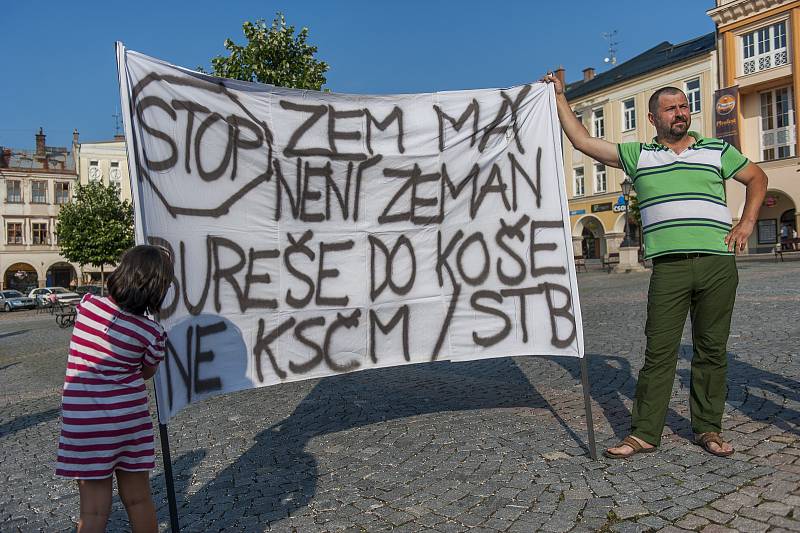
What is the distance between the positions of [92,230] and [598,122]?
3514cm

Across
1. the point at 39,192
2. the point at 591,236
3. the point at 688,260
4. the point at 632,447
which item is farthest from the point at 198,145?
the point at 39,192

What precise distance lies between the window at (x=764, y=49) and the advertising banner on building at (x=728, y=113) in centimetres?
154

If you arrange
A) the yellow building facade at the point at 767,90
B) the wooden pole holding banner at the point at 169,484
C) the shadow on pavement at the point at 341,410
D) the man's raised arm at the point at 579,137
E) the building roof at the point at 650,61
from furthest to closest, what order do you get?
1. the building roof at the point at 650,61
2. the yellow building facade at the point at 767,90
3. the man's raised arm at the point at 579,137
4. the shadow on pavement at the point at 341,410
5. the wooden pole holding banner at the point at 169,484

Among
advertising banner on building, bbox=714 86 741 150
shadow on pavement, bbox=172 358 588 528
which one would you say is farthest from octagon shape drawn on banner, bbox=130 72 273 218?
advertising banner on building, bbox=714 86 741 150

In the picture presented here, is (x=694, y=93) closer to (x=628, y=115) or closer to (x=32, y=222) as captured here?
(x=628, y=115)

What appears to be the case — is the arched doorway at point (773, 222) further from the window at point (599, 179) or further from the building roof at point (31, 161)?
the building roof at point (31, 161)

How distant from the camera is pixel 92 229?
3547 centimetres

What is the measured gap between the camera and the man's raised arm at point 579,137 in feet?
12.4

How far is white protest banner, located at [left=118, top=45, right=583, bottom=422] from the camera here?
122 inches

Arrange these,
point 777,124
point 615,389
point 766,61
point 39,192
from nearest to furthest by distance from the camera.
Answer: point 615,389 → point 766,61 → point 777,124 → point 39,192

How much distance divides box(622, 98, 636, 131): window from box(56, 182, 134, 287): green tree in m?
33.8

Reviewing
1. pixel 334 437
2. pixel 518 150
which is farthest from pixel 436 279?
pixel 334 437

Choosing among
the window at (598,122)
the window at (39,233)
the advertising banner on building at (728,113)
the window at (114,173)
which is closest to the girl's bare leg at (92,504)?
the advertising banner on building at (728,113)

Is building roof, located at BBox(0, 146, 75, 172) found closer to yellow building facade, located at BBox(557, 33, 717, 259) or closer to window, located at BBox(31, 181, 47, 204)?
window, located at BBox(31, 181, 47, 204)
